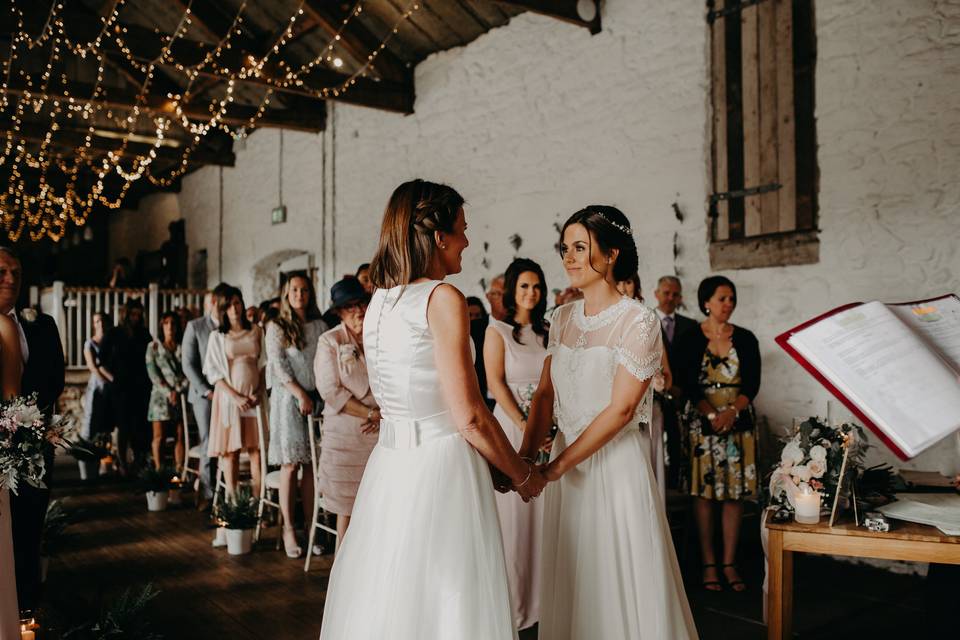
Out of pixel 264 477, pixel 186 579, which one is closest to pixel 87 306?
pixel 264 477

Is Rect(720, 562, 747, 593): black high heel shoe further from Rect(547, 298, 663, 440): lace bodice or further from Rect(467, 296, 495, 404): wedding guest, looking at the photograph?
Rect(547, 298, 663, 440): lace bodice

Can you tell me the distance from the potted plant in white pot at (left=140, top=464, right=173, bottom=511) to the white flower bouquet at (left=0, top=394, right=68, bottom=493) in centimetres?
361

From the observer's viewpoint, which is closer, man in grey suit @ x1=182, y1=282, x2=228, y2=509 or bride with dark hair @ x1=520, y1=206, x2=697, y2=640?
bride with dark hair @ x1=520, y1=206, x2=697, y2=640

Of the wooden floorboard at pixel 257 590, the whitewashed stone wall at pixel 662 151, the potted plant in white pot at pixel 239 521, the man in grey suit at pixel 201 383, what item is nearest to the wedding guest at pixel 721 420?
the wooden floorboard at pixel 257 590

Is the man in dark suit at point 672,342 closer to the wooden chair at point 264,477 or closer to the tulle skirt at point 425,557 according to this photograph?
the wooden chair at point 264,477

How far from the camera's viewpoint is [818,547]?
2.33 meters

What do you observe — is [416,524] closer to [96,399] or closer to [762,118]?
[762,118]

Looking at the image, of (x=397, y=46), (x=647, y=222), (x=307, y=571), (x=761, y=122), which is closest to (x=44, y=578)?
(x=307, y=571)

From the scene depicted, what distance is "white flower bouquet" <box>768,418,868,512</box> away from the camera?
2.44 metres

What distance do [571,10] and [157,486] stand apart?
5234 mm

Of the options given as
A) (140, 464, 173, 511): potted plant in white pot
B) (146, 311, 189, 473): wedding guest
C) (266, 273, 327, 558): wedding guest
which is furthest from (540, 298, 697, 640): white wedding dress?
(146, 311, 189, 473): wedding guest

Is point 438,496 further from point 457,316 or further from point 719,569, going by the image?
point 719,569

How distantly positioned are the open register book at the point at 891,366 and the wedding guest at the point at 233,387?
417 cm

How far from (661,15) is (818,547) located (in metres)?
4.67
